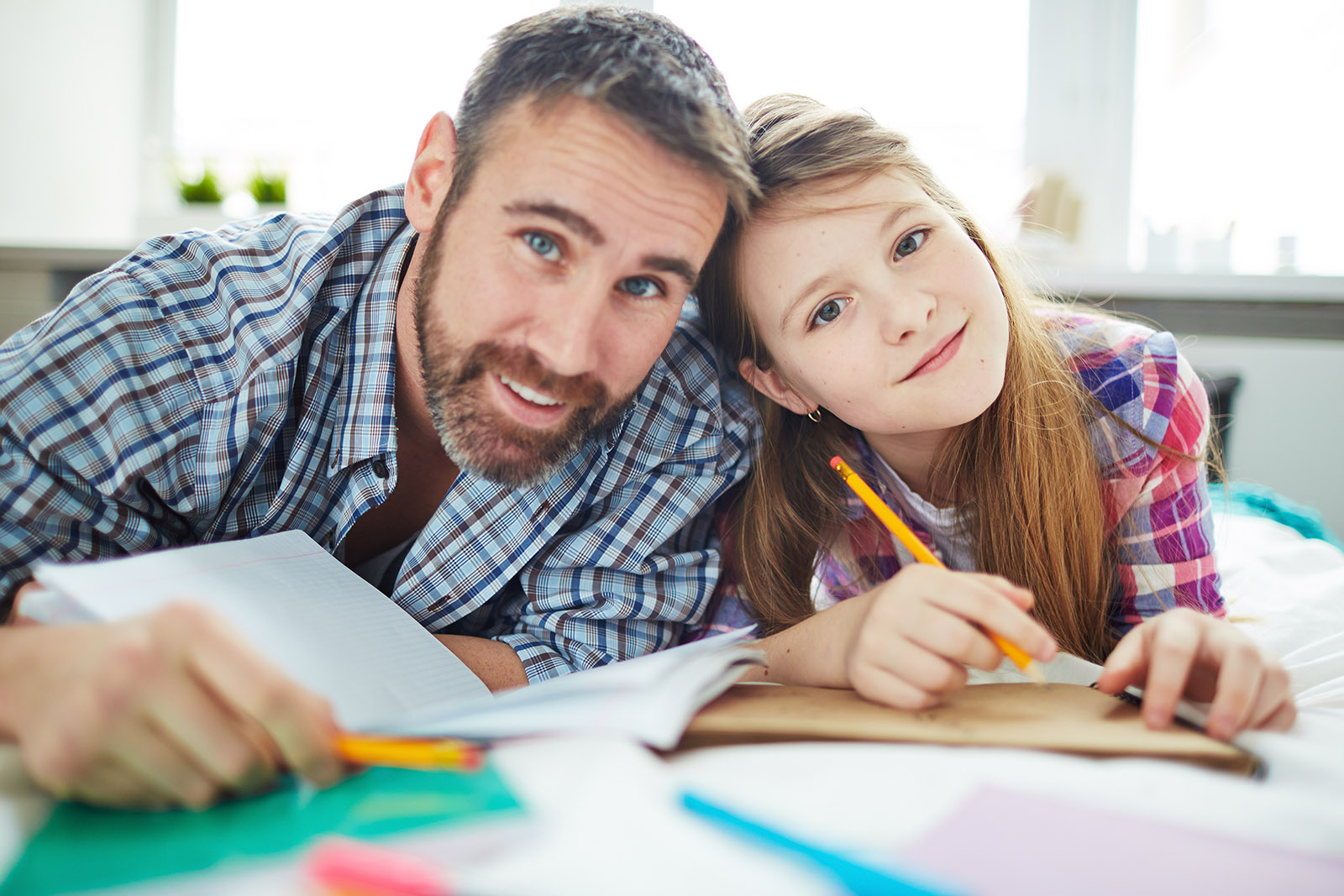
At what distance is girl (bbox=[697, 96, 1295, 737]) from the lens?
875 mm

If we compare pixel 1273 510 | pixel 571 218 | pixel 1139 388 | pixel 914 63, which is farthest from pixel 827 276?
pixel 914 63

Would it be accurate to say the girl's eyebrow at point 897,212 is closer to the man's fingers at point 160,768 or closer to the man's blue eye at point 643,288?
the man's blue eye at point 643,288

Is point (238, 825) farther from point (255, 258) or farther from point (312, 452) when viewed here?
point (255, 258)

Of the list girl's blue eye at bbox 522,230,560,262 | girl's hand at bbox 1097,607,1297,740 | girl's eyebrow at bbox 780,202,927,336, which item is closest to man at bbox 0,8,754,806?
girl's blue eye at bbox 522,230,560,262

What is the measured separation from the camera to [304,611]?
599 mm

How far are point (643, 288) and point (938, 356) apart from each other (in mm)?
304

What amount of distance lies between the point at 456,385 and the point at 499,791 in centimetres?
51

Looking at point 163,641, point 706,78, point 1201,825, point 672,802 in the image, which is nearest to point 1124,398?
point 706,78

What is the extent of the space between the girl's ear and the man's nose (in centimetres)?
27

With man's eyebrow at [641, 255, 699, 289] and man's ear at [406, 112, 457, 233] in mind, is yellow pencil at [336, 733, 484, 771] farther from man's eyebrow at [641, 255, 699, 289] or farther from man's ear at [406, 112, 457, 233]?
man's ear at [406, 112, 457, 233]

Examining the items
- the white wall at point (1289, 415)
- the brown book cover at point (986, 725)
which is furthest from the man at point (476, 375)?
the white wall at point (1289, 415)

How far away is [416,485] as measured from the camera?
3.31 ft

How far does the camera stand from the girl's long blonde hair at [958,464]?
902 mm

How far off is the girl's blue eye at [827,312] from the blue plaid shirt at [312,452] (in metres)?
0.14
